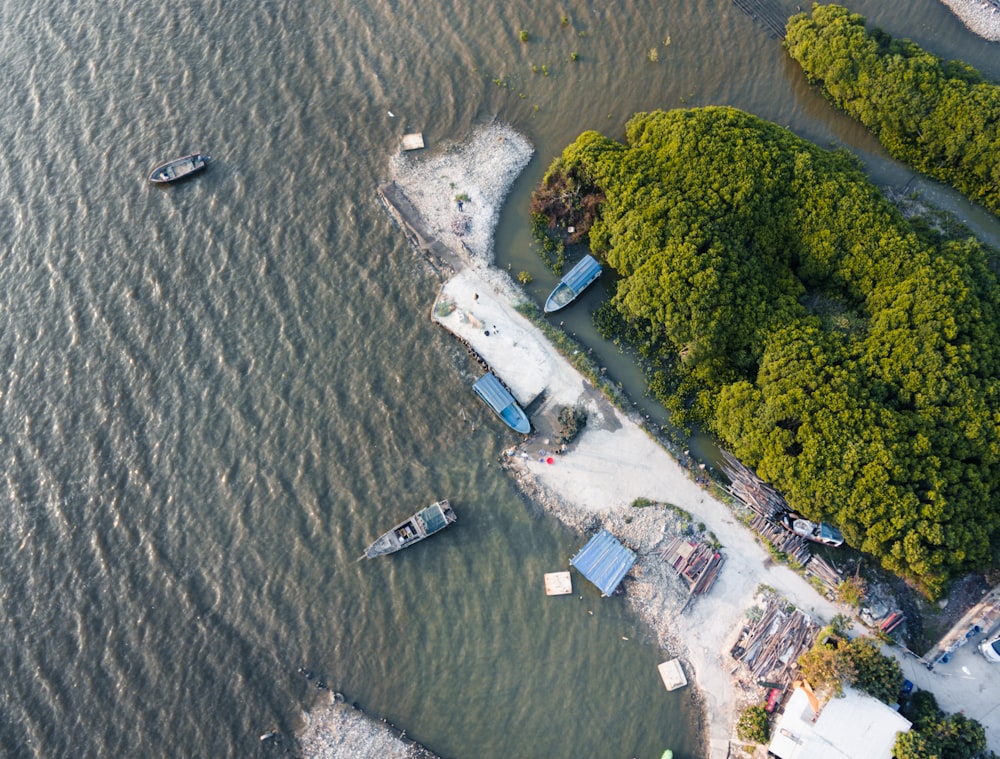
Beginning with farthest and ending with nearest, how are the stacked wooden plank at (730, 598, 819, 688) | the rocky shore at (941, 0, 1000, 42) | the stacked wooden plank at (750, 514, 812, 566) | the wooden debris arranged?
the rocky shore at (941, 0, 1000, 42) < the stacked wooden plank at (750, 514, 812, 566) < the wooden debris < the stacked wooden plank at (730, 598, 819, 688)

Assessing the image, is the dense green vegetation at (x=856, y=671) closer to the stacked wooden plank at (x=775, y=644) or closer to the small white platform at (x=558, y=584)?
the stacked wooden plank at (x=775, y=644)

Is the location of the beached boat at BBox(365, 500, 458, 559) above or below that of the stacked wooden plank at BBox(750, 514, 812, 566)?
below

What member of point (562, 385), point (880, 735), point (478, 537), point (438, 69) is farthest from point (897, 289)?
point (438, 69)

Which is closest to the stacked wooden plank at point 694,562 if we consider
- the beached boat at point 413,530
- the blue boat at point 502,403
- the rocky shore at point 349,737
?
the blue boat at point 502,403

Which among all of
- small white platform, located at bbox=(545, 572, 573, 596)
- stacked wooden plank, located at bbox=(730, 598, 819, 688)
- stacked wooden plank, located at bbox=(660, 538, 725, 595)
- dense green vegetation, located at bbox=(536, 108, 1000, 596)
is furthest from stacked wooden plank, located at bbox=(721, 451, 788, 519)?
small white platform, located at bbox=(545, 572, 573, 596)

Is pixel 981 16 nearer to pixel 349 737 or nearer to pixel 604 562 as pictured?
pixel 604 562

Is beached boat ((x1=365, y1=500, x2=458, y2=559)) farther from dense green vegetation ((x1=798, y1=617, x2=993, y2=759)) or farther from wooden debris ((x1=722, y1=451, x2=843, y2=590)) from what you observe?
dense green vegetation ((x1=798, y1=617, x2=993, y2=759))

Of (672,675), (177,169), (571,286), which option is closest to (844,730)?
(672,675)
